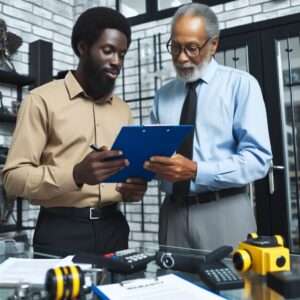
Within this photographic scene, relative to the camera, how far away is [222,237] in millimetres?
1482

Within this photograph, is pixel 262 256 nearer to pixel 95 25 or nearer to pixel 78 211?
pixel 78 211

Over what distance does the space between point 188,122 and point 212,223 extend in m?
0.43

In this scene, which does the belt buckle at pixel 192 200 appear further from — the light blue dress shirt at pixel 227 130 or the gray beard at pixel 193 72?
the gray beard at pixel 193 72

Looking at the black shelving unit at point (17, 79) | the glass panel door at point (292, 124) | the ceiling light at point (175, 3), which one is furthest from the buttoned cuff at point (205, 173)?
the ceiling light at point (175, 3)

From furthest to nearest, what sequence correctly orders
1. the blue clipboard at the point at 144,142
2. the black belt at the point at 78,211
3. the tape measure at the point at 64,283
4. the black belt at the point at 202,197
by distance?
1. the black belt at the point at 202,197
2. the black belt at the point at 78,211
3. the blue clipboard at the point at 144,142
4. the tape measure at the point at 64,283

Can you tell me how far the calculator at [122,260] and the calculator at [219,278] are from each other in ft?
0.52

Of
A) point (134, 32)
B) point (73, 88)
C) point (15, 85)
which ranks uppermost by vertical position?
point (134, 32)

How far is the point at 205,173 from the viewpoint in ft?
4.60

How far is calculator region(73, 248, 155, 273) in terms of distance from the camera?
0.92 metres

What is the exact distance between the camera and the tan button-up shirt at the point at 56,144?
1313mm

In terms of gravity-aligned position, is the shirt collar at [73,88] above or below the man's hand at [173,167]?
above

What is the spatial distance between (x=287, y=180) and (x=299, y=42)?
101 centimetres

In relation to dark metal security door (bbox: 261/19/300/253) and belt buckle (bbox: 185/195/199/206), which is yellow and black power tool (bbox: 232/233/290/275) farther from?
A: dark metal security door (bbox: 261/19/300/253)

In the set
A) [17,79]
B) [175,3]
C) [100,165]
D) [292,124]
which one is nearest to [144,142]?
[100,165]
